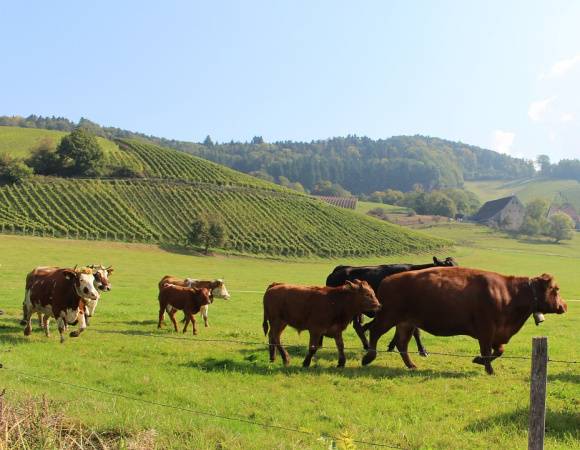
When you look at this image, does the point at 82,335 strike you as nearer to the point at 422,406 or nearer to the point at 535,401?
the point at 422,406

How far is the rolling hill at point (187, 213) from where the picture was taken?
7488 cm

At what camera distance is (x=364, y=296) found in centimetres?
1227

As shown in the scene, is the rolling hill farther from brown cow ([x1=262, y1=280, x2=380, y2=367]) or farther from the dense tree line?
the dense tree line

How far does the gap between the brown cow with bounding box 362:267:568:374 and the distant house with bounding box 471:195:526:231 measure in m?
142

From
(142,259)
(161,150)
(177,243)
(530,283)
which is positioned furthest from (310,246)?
(530,283)

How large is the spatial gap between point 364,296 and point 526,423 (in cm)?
476

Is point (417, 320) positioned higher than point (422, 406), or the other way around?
point (417, 320)

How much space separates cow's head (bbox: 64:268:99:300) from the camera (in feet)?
47.0

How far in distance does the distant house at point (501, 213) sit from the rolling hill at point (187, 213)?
57659 mm

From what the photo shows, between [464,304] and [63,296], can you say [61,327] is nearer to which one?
[63,296]

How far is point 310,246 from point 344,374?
2782 inches

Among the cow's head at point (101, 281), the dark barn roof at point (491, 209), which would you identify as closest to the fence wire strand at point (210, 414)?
the cow's head at point (101, 281)

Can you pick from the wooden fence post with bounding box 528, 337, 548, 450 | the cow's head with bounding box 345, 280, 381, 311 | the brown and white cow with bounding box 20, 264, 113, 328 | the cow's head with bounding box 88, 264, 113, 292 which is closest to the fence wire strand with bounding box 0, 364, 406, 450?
the wooden fence post with bounding box 528, 337, 548, 450

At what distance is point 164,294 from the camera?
17844mm
